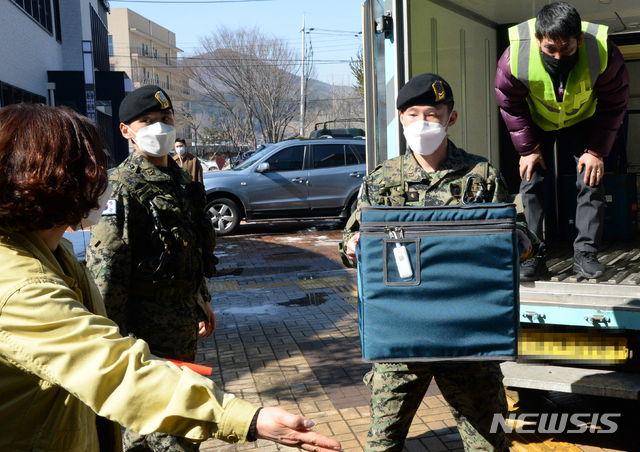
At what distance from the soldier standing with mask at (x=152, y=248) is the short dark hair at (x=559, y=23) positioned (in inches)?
82.6

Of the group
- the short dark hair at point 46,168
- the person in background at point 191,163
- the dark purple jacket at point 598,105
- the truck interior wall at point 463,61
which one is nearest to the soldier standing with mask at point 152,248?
the short dark hair at point 46,168

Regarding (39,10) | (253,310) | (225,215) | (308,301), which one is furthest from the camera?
(39,10)

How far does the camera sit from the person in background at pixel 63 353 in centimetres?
129

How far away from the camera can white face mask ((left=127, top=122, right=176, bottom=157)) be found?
2.99 m

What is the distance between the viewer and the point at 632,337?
3193 mm

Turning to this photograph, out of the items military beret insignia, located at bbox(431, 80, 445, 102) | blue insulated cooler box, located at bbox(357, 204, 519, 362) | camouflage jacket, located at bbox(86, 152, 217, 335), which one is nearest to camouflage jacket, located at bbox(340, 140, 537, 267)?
military beret insignia, located at bbox(431, 80, 445, 102)

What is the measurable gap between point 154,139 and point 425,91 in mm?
1325

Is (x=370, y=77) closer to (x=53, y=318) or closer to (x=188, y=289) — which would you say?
(x=188, y=289)

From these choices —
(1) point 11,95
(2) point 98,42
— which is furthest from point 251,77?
(1) point 11,95

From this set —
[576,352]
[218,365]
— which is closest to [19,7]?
[218,365]

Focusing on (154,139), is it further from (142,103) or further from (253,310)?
(253,310)

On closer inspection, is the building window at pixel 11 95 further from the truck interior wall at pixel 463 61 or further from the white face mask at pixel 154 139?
the white face mask at pixel 154 139

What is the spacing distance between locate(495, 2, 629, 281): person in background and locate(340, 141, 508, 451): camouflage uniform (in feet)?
3.42

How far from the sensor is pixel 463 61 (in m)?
5.01
